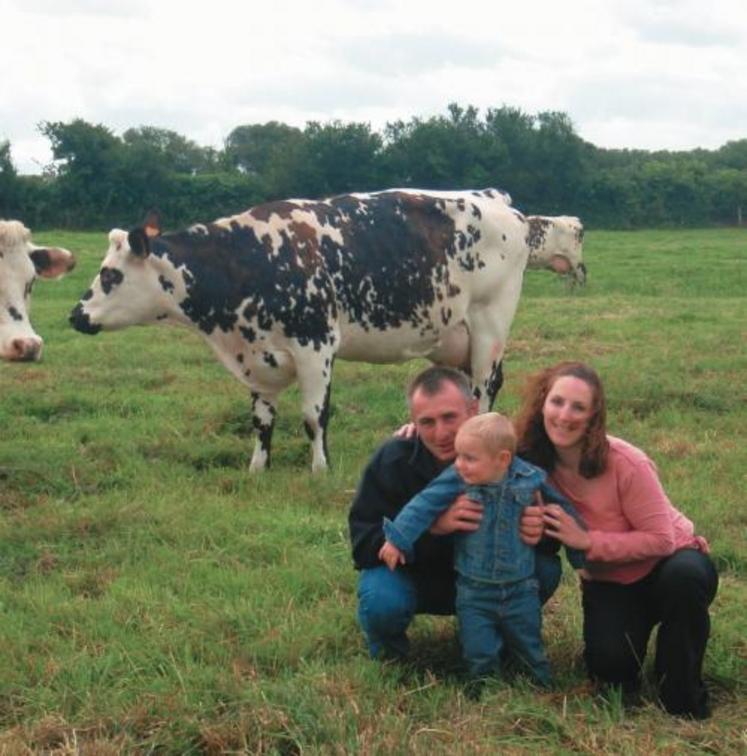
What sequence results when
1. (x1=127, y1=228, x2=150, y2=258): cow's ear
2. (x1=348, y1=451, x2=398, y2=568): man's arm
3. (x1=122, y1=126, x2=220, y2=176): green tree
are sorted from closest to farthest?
1. (x1=348, y1=451, x2=398, y2=568): man's arm
2. (x1=127, y1=228, x2=150, y2=258): cow's ear
3. (x1=122, y1=126, x2=220, y2=176): green tree

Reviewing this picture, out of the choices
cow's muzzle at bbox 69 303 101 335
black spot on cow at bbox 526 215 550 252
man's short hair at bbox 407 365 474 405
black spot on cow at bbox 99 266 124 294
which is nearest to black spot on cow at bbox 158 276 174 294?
black spot on cow at bbox 99 266 124 294

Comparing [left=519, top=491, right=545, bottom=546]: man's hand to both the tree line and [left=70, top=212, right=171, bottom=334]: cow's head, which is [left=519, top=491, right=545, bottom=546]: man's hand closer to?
[left=70, top=212, right=171, bottom=334]: cow's head

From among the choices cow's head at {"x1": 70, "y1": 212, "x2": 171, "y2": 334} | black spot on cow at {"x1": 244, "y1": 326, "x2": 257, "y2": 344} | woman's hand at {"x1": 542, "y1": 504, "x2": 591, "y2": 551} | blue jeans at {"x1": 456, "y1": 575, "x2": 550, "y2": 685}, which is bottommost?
blue jeans at {"x1": 456, "y1": 575, "x2": 550, "y2": 685}

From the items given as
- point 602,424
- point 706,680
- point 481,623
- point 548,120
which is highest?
point 548,120

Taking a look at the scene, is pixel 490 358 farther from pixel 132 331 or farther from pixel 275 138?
pixel 275 138

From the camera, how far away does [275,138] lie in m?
71.9

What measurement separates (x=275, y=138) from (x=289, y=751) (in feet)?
231

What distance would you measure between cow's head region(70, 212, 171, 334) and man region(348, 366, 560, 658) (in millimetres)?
3927

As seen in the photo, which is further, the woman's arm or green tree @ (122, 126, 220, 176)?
green tree @ (122, 126, 220, 176)

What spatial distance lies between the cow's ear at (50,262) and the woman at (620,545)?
4.50 meters

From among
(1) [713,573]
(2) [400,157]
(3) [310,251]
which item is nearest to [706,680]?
(1) [713,573]

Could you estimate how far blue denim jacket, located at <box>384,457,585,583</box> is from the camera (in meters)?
4.07

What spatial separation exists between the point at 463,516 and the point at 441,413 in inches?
15.1

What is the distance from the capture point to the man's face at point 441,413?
4160 mm
